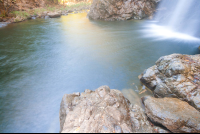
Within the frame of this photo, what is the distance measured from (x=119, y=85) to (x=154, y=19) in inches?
730

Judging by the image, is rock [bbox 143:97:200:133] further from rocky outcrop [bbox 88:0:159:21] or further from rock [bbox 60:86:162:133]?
rocky outcrop [bbox 88:0:159:21]

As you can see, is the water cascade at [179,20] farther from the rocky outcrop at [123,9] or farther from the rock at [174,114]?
the rock at [174,114]

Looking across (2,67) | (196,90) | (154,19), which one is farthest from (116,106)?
(154,19)

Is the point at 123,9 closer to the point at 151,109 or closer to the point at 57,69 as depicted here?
the point at 57,69

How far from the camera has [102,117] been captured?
96.1 inches

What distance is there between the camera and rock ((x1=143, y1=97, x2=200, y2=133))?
101 inches

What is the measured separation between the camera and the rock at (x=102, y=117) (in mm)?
2260

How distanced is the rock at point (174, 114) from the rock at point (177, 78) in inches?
12.7

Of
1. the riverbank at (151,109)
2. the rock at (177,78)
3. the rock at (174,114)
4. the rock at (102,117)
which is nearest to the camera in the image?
the rock at (102,117)

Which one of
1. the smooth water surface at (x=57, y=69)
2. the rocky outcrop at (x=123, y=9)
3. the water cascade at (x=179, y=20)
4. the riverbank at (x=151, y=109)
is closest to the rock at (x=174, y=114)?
the riverbank at (x=151, y=109)

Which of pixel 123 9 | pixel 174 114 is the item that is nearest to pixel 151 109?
pixel 174 114

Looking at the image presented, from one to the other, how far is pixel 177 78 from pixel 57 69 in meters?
5.65

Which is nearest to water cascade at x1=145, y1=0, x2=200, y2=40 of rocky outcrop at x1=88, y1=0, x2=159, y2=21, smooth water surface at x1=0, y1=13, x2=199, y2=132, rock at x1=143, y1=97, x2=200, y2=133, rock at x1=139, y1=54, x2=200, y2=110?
rocky outcrop at x1=88, y1=0, x2=159, y2=21

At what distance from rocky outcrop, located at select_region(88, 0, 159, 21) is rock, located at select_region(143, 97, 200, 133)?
1841 cm
